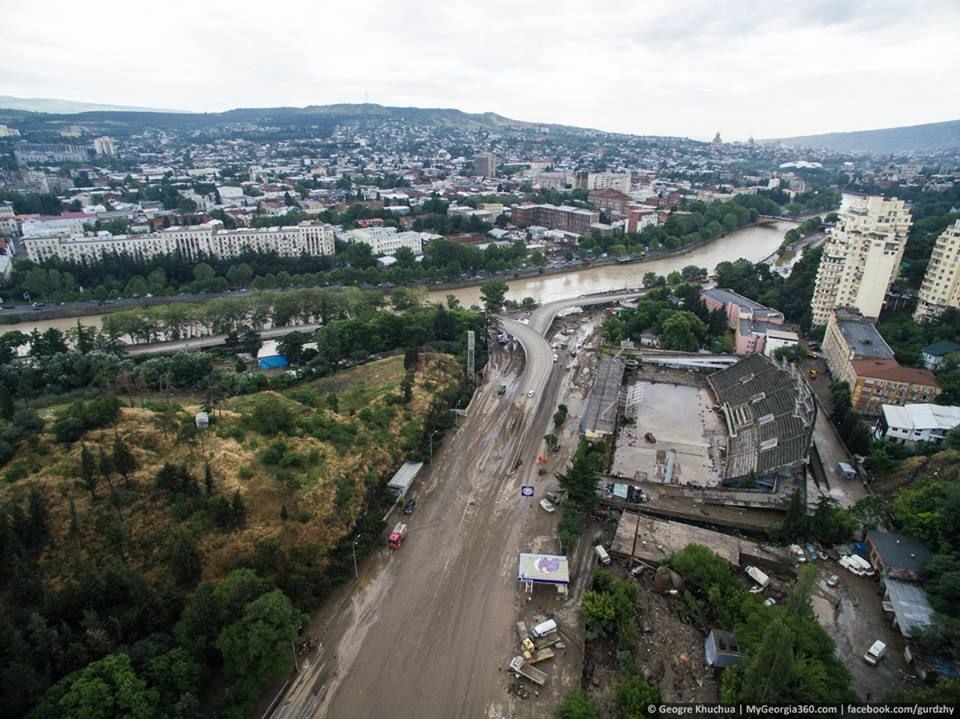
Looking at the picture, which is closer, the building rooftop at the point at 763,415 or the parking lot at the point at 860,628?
the parking lot at the point at 860,628

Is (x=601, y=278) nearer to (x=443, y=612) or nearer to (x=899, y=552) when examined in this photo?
(x=899, y=552)

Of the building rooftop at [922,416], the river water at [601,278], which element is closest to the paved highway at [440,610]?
the building rooftop at [922,416]

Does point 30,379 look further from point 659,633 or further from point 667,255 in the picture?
point 667,255

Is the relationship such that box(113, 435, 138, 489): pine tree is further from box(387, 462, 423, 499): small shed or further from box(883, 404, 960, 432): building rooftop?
box(883, 404, 960, 432): building rooftop

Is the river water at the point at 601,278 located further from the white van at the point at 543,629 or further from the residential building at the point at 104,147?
the residential building at the point at 104,147

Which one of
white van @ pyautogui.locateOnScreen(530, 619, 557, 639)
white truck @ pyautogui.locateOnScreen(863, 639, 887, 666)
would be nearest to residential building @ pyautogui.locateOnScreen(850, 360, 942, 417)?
white truck @ pyautogui.locateOnScreen(863, 639, 887, 666)

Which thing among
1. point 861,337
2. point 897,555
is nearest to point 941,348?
point 861,337

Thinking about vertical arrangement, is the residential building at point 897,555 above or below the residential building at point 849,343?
below
